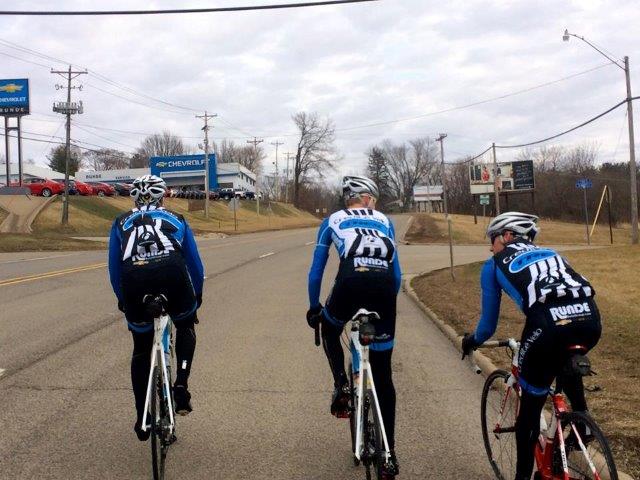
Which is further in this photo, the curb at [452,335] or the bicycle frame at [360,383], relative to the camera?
the curb at [452,335]

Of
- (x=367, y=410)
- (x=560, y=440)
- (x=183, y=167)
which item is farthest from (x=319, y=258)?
(x=183, y=167)

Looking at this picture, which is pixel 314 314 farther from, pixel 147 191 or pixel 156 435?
pixel 147 191

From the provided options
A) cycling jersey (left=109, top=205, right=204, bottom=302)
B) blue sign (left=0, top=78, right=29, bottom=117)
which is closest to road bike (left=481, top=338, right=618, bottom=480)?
cycling jersey (left=109, top=205, right=204, bottom=302)

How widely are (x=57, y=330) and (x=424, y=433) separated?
617 centimetres

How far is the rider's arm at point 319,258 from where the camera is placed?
149 inches

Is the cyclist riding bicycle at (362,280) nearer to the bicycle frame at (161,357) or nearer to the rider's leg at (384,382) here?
the rider's leg at (384,382)

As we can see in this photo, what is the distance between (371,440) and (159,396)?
1.39m

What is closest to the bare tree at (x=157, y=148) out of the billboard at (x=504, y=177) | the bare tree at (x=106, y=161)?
the bare tree at (x=106, y=161)

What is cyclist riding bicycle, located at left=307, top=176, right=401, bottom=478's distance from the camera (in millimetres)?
3545

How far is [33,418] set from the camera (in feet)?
16.4

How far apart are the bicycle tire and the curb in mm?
2019

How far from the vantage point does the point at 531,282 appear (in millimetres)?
3062

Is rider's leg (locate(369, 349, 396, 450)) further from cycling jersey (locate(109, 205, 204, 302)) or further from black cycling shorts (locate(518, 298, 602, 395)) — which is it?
cycling jersey (locate(109, 205, 204, 302))

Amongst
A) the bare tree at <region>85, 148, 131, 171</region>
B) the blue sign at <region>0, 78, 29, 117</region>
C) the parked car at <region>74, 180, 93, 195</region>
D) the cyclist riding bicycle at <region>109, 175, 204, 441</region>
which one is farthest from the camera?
the bare tree at <region>85, 148, 131, 171</region>
